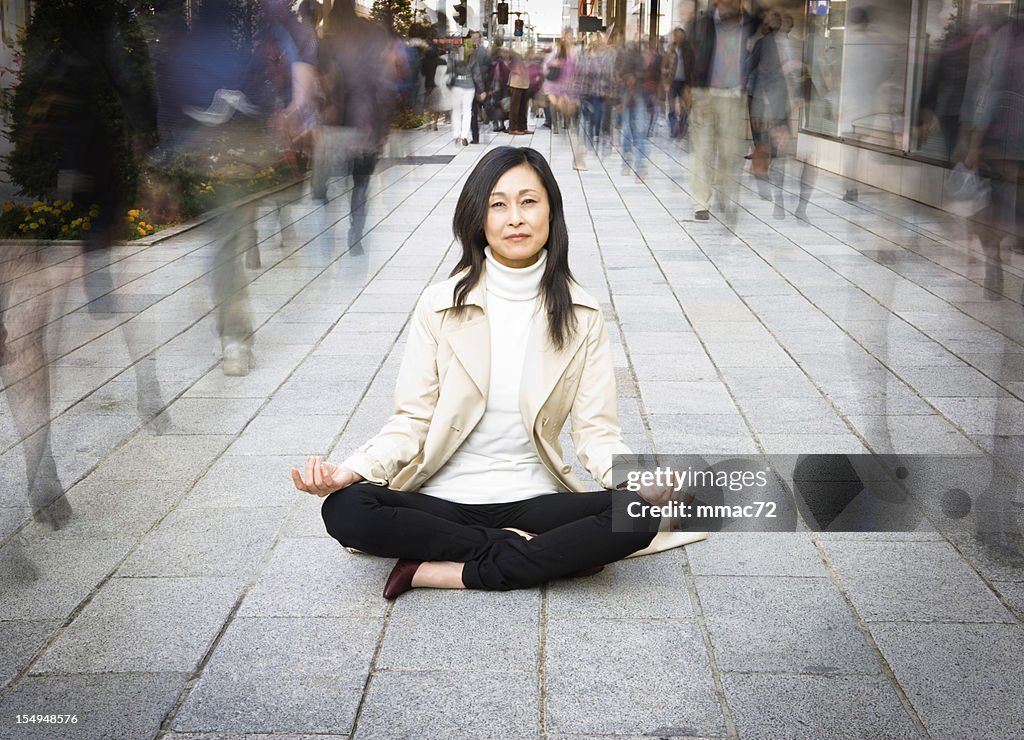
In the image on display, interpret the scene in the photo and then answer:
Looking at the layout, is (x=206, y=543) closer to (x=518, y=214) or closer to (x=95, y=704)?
(x=95, y=704)

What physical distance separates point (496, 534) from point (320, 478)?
1.00 ft

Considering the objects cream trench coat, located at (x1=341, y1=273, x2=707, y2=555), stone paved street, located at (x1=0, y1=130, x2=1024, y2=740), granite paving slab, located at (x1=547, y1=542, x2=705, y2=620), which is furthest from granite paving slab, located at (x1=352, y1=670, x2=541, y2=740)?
cream trench coat, located at (x1=341, y1=273, x2=707, y2=555)

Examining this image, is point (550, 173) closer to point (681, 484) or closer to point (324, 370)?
point (681, 484)

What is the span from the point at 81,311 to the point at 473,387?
172cm

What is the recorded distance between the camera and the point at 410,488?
1856 millimetres

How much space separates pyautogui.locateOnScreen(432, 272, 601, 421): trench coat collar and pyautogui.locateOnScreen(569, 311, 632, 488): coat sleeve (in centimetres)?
4

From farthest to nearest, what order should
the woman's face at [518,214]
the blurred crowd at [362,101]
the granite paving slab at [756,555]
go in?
the granite paving slab at [756,555]
the woman's face at [518,214]
the blurred crowd at [362,101]

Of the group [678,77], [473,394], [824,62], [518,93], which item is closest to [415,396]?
[473,394]

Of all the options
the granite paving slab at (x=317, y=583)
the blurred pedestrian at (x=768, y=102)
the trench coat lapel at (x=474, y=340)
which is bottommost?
the granite paving slab at (x=317, y=583)

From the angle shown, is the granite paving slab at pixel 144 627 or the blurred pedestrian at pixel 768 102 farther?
the granite paving slab at pixel 144 627

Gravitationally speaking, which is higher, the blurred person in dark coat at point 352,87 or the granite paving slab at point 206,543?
the blurred person in dark coat at point 352,87

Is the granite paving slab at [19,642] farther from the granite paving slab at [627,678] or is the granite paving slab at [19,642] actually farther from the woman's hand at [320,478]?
the granite paving slab at [627,678]

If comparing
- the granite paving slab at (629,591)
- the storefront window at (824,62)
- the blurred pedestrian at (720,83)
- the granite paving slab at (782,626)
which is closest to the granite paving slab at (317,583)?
the granite paving slab at (629,591)

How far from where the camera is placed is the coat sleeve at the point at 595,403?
1.81m
